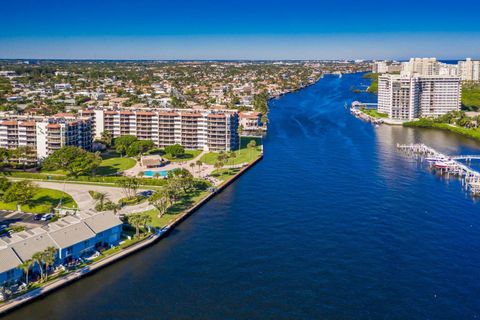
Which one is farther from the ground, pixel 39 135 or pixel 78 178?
pixel 39 135

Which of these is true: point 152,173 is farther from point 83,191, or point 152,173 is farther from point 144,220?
point 144,220

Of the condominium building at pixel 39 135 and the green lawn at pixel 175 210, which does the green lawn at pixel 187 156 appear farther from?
the green lawn at pixel 175 210

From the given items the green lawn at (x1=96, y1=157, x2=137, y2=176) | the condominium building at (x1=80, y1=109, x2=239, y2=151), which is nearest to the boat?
the condominium building at (x1=80, y1=109, x2=239, y2=151)

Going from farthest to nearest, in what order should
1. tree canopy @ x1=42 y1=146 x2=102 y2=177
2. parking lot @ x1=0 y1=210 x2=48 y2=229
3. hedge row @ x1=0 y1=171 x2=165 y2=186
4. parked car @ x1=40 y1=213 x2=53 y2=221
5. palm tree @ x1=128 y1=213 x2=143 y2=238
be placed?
tree canopy @ x1=42 y1=146 x2=102 y2=177 → hedge row @ x1=0 y1=171 x2=165 y2=186 → parked car @ x1=40 y1=213 x2=53 y2=221 → parking lot @ x1=0 y1=210 x2=48 y2=229 → palm tree @ x1=128 y1=213 x2=143 y2=238

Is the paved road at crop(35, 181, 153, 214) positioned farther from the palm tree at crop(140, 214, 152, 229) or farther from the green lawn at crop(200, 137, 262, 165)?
the green lawn at crop(200, 137, 262, 165)

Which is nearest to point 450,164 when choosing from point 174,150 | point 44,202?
point 174,150

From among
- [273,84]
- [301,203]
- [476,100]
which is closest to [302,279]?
[301,203]
